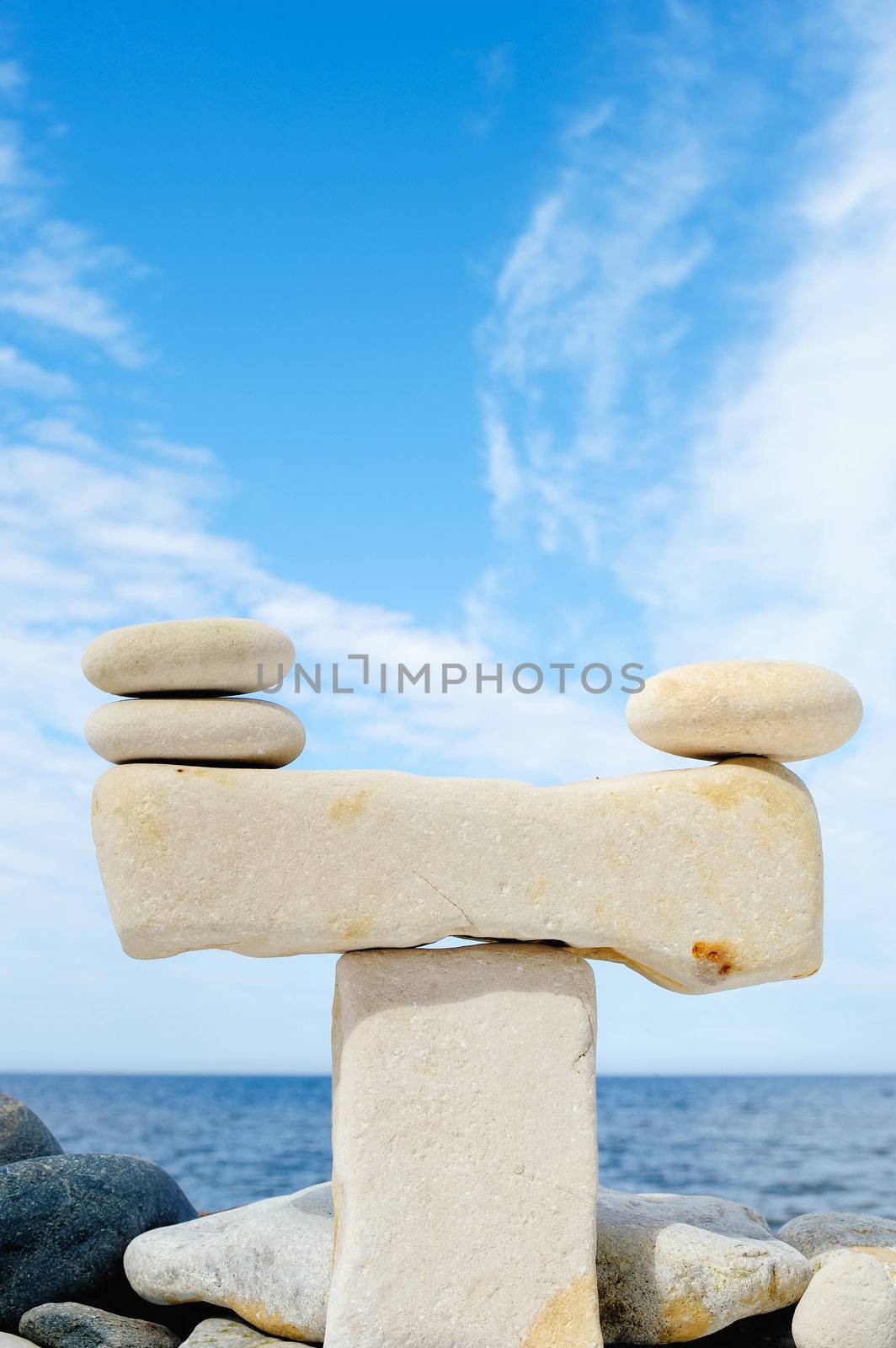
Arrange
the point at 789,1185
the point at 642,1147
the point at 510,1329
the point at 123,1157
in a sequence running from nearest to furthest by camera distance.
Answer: the point at 510,1329
the point at 123,1157
the point at 789,1185
the point at 642,1147

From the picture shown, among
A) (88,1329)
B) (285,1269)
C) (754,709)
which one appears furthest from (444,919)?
(88,1329)

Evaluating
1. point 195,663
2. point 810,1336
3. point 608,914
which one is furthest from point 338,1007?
point 810,1336

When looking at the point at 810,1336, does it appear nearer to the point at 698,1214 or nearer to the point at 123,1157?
the point at 698,1214

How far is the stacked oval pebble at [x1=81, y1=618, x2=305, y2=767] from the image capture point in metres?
4.97

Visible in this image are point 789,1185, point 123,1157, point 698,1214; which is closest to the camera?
point 698,1214

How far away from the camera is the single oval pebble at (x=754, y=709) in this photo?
16.9ft

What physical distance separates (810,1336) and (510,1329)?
4.46ft

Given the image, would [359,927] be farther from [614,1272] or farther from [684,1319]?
[684,1319]

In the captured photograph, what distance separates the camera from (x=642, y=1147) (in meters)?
25.3

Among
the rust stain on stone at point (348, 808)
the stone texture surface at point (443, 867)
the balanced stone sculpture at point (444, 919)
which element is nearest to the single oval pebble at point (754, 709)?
the balanced stone sculpture at point (444, 919)

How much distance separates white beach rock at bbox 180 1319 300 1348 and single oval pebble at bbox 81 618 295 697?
114 inches

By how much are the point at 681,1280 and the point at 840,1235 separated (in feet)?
5.55

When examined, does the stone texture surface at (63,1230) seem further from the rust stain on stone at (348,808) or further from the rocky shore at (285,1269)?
the rust stain on stone at (348,808)

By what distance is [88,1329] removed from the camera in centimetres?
556
